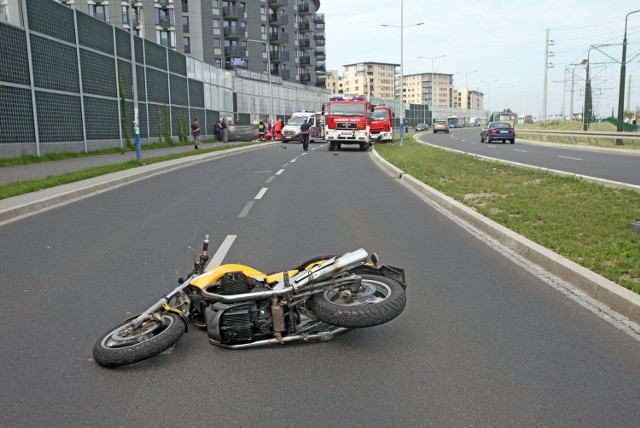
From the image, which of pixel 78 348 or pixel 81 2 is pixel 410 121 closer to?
pixel 81 2

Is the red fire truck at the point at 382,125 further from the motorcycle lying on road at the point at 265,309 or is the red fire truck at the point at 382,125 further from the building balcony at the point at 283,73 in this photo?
the building balcony at the point at 283,73

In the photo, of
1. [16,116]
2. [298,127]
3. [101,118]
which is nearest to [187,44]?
[298,127]

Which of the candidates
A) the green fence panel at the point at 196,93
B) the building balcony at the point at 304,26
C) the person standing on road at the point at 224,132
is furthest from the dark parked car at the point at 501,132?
the building balcony at the point at 304,26

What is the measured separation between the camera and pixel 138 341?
3.88 metres

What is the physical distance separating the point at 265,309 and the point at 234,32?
8451 cm

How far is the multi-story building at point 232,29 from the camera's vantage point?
7381 cm

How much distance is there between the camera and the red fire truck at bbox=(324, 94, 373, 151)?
32219 mm

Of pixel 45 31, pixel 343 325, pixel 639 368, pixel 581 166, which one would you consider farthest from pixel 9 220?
pixel 581 166

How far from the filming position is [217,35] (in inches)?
3221

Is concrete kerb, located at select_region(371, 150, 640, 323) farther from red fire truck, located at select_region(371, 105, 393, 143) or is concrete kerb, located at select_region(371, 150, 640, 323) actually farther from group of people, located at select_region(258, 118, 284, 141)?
group of people, located at select_region(258, 118, 284, 141)

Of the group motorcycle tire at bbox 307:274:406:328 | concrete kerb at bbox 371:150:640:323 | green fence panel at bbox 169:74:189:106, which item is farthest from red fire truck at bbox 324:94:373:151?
motorcycle tire at bbox 307:274:406:328

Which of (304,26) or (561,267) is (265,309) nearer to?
(561,267)

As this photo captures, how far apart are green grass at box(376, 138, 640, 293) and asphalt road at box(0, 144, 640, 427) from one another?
82 cm

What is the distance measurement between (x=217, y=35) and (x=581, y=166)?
2803 inches
